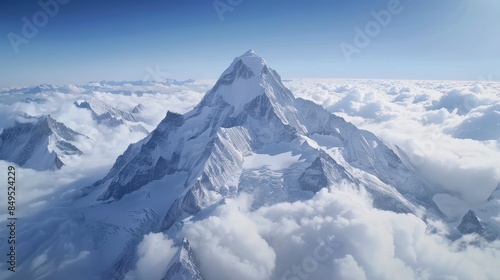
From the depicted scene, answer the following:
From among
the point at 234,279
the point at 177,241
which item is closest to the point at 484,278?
the point at 234,279

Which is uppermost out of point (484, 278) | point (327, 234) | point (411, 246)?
point (327, 234)

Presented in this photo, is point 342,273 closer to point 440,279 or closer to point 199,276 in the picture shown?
point 440,279

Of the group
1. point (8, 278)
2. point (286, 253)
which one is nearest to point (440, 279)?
point (286, 253)

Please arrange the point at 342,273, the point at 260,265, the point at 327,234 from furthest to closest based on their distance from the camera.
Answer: the point at 327,234
the point at 260,265
the point at 342,273

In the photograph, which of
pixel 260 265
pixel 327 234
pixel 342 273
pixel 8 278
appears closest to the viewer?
pixel 342 273

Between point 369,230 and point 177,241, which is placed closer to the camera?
point 369,230

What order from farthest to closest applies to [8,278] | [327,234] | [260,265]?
[8,278] → [327,234] → [260,265]

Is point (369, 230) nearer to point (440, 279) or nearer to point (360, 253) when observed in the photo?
point (360, 253)

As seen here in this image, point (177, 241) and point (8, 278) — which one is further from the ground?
point (177, 241)

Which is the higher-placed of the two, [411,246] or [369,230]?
[369,230]
